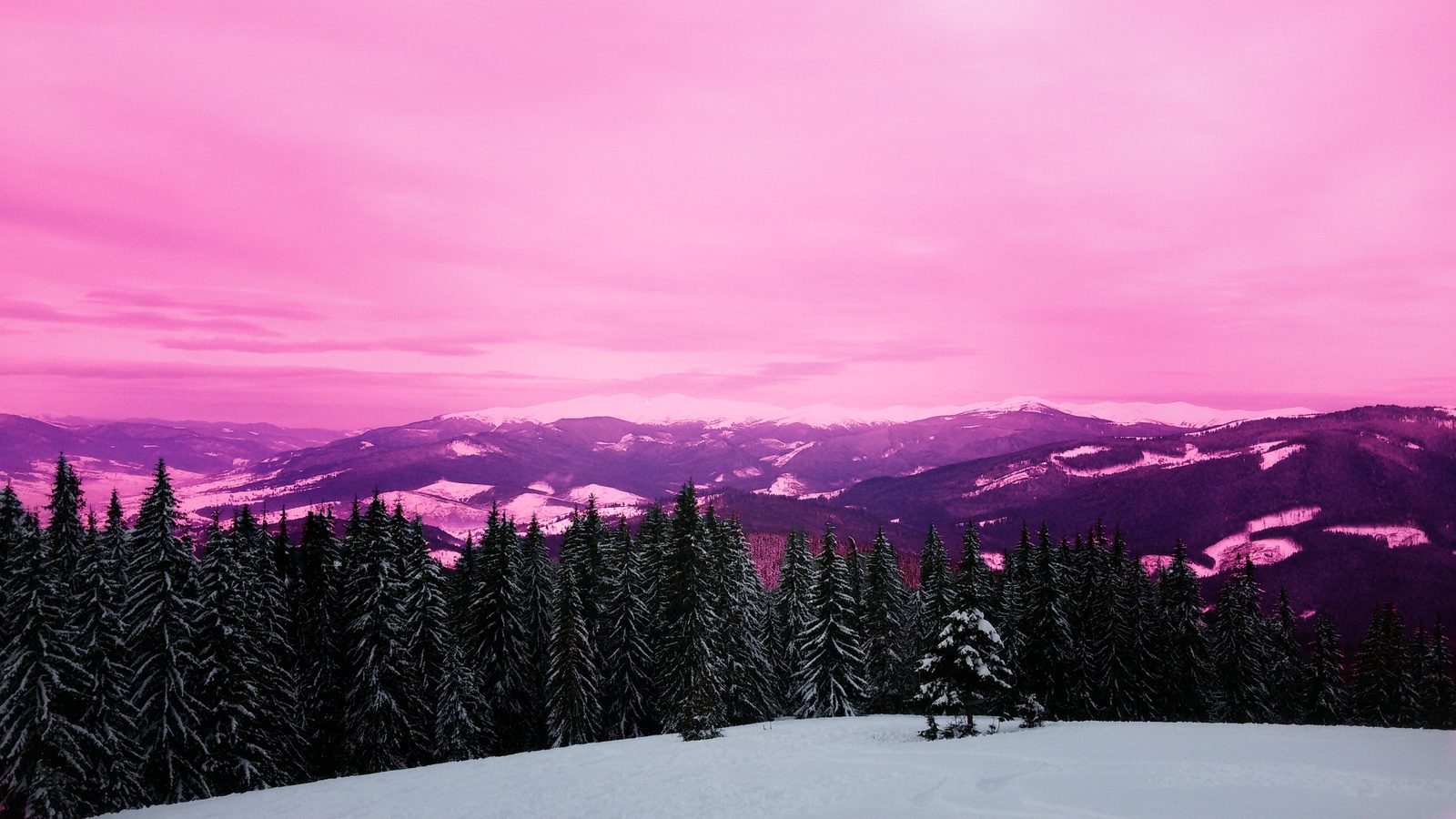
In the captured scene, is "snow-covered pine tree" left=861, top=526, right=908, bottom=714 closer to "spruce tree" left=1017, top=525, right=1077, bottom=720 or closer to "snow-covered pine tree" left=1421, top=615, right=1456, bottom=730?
"spruce tree" left=1017, top=525, right=1077, bottom=720

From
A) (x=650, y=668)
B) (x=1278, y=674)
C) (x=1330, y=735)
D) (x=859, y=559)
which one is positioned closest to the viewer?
(x=1330, y=735)

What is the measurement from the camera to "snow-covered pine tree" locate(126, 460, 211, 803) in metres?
35.8

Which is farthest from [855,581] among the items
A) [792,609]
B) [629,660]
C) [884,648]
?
[629,660]

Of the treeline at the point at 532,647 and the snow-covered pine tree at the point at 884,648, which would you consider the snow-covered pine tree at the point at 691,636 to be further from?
the snow-covered pine tree at the point at 884,648

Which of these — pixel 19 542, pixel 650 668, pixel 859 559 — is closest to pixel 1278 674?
pixel 859 559

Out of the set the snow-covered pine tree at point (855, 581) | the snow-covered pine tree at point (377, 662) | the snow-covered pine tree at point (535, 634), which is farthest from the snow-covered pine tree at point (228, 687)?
the snow-covered pine tree at point (855, 581)

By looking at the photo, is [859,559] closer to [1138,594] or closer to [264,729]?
[1138,594]

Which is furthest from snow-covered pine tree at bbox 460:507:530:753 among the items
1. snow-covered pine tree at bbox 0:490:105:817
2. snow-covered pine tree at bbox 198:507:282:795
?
snow-covered pine tree at bbox 0:490:105:817

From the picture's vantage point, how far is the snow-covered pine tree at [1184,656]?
5716cm

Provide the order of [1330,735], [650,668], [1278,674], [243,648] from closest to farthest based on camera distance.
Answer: [1330,735], [243,648], [650,668], [1278,674]

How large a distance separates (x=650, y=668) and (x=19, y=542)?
3876cm

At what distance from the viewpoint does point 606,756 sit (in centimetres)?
3616

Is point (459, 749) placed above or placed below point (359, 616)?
below

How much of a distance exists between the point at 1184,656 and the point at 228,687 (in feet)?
223
